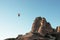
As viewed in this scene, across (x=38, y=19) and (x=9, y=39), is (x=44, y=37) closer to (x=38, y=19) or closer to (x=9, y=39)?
(x=9, y=39)

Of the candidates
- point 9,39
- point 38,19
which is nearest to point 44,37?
point 9,39

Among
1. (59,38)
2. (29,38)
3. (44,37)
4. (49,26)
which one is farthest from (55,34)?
(49,26)

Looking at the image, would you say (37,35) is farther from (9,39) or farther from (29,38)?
(9,39)

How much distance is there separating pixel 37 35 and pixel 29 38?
3.00 meters

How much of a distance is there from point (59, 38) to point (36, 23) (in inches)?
2820

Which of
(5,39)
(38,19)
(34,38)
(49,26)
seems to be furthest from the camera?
(38,19)

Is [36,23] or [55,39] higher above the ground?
[36,23]

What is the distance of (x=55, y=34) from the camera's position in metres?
62.3

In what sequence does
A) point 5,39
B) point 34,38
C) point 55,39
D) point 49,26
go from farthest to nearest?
1. point 49,26
2. point 5,39
3. point 55,39
4. point 34,38

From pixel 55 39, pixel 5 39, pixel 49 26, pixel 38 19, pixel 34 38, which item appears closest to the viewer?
pixel 34 38

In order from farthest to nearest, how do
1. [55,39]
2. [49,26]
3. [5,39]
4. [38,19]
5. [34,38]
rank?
[38,19]
[49,26]
[5,39]
[55,39]
[34,38]

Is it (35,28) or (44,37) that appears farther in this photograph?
(35,28)

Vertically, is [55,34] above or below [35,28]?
below

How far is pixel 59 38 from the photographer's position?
60438 mm
